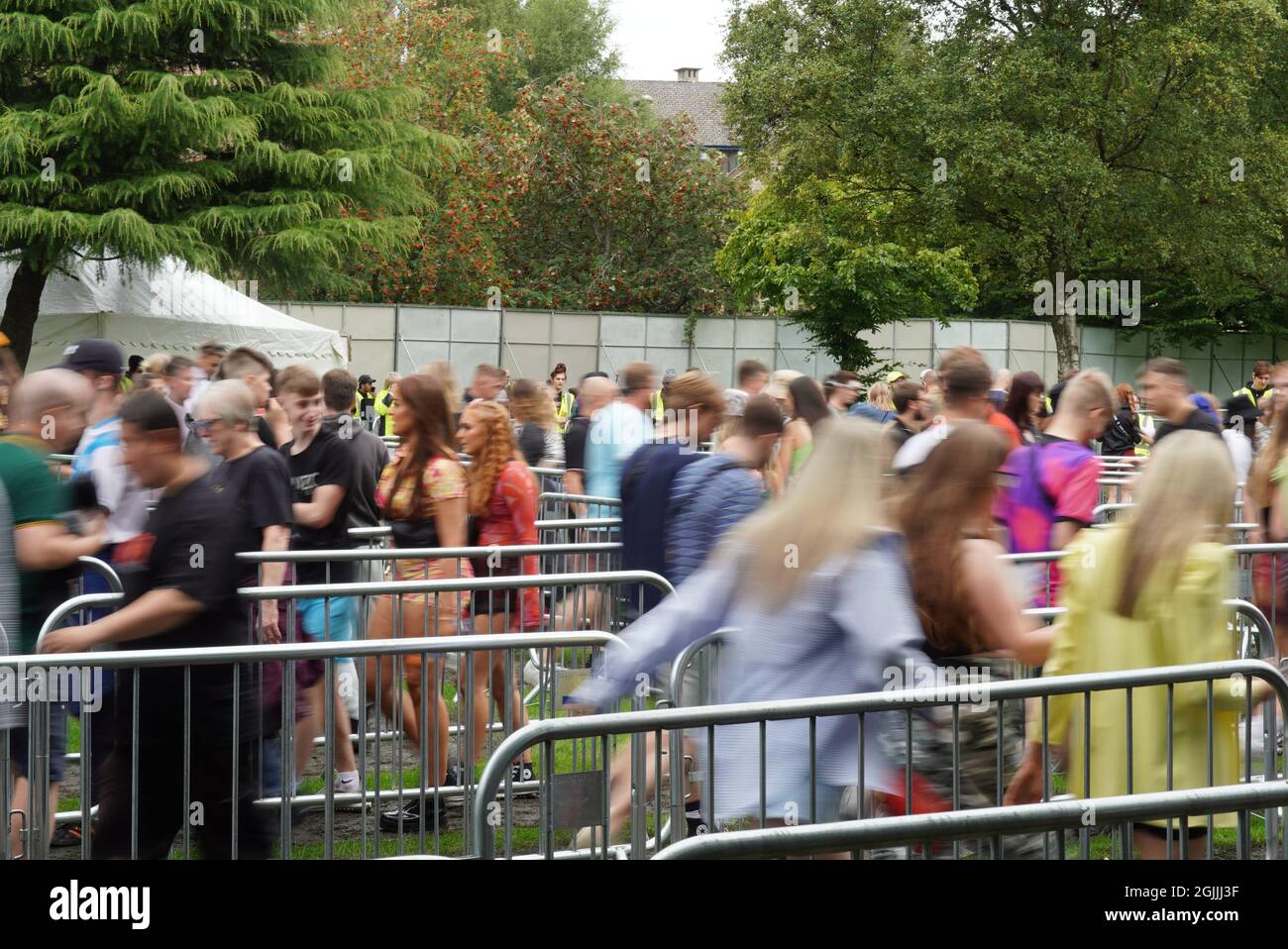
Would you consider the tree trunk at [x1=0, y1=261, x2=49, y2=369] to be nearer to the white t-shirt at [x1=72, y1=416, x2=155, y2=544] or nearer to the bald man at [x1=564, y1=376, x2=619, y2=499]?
the bald man at [x1=564, y1=376, x2=619, y2=499]

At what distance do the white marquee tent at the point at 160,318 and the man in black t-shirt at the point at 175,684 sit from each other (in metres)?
18.6

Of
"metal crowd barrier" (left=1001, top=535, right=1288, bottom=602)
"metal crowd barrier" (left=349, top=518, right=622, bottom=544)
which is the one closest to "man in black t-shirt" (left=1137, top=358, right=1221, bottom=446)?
"metal crowd barrier" (left=1001, top=535, right=1288, bottom=602)

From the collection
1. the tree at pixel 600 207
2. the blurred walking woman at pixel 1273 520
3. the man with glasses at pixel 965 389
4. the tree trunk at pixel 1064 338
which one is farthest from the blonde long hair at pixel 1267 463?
the tree at pixel 600 207

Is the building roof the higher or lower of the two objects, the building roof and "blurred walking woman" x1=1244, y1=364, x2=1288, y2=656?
the higher

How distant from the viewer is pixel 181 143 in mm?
25531

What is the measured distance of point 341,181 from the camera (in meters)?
27.0

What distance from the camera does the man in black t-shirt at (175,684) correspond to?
14.6ft

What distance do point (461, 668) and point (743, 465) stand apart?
1.47 metres

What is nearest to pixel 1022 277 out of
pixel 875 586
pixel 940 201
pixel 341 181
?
pixel 940 201

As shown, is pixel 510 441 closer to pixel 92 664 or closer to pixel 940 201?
pixel 92 664

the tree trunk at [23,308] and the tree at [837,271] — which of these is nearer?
the tree trunk at [23,308]

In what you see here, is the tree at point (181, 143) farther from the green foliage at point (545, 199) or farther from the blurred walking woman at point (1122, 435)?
the green foliage at point (545, 199)

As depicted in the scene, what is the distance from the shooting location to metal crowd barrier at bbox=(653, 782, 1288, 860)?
2.73 m

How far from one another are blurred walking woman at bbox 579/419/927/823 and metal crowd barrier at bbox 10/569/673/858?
30.9 inches
